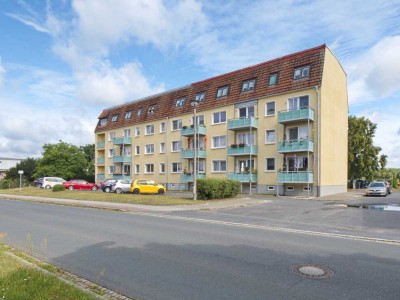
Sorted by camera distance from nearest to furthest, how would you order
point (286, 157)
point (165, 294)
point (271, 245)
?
point (165, 294), point (271, 245), point (286, 157)

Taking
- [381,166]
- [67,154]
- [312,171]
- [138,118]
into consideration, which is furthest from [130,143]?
[381,166]

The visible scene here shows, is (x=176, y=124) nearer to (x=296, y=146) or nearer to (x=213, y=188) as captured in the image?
(x=296, y=146)

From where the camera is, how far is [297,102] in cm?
2936

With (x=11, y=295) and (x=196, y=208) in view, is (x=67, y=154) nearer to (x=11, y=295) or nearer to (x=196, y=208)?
(x=196, y=208)

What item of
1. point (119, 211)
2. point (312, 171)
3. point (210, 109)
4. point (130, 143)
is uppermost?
point (210, 109)

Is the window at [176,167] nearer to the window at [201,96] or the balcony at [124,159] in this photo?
the window at [201,96]

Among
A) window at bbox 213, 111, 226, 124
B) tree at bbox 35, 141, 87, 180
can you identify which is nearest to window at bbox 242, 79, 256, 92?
window at bbox 213, 111, 226, 124

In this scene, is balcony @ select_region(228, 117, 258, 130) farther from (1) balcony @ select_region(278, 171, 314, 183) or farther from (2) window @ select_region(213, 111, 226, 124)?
(1) balcony @ select_region(278, 171, 314, 183)

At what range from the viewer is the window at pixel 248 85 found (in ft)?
109

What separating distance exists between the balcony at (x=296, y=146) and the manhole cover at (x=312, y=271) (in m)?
22.5

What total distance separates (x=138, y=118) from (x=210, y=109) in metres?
14.1

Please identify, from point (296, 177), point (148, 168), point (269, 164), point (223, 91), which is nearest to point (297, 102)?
point (269, 164)

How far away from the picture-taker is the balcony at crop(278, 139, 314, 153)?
27.6m

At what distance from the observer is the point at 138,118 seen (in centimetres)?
4641
